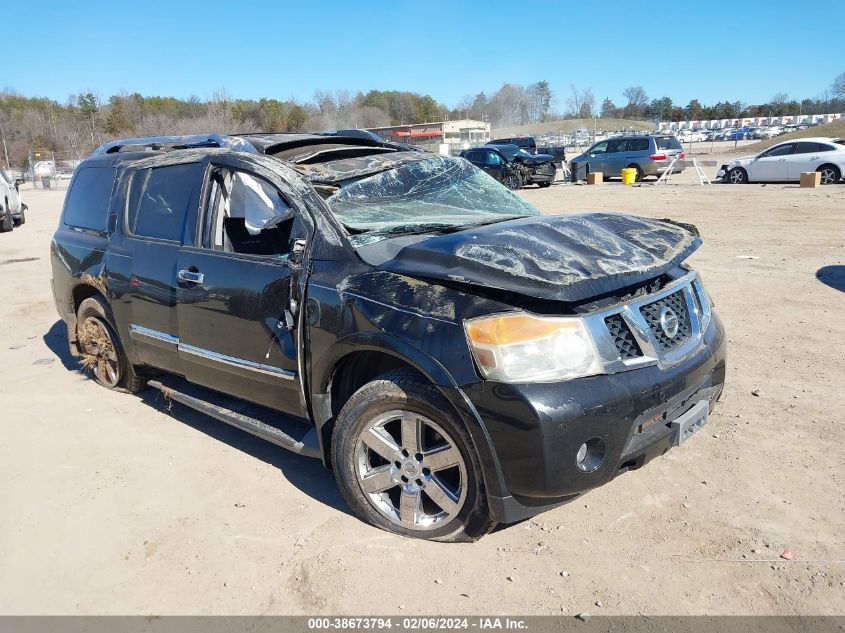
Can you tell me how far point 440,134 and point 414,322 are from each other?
2608 inches

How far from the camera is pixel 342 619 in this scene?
2607 millimetres

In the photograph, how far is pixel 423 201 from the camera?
13.3 ft

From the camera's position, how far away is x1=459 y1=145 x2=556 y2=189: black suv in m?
22.4

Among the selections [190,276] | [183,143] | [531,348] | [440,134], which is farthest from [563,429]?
[440,134]

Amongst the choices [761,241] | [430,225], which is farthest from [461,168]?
[761,241]

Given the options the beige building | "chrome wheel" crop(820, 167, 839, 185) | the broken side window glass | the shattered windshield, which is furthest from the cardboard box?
the beige building

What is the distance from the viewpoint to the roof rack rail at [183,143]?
4.19 meters

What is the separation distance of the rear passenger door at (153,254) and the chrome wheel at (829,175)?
20.7 meters

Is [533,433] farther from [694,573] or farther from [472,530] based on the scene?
[694,573]

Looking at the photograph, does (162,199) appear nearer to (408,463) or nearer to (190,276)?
(190,276)

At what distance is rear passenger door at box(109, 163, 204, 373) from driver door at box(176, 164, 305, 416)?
162 mm

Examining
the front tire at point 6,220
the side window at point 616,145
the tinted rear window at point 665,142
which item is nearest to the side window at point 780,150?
the tinted rear window at point 665,142

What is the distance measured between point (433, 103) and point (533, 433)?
13558 centimetres

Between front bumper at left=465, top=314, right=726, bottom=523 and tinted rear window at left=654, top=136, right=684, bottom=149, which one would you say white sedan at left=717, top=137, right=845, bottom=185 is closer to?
tinted rear window at left=654, top=136, right=684, bottom=149
